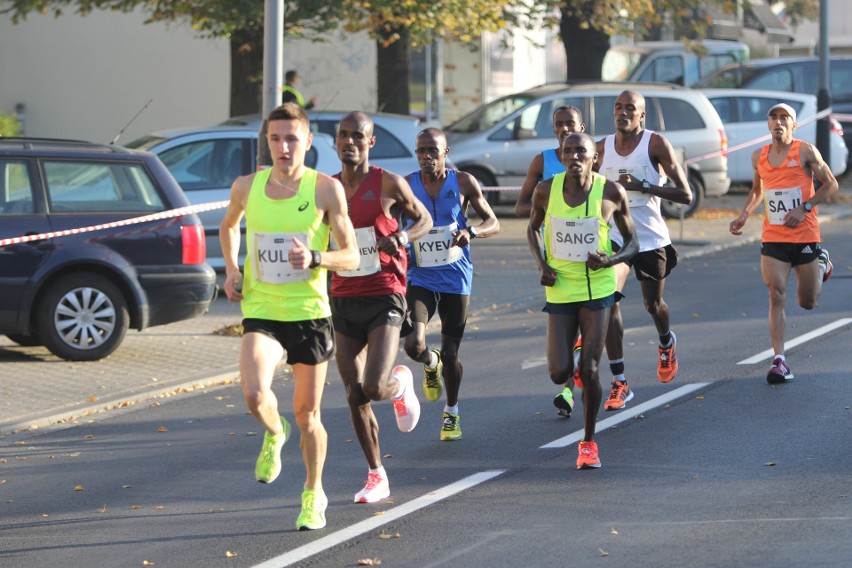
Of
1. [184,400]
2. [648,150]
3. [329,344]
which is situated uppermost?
[648,150]

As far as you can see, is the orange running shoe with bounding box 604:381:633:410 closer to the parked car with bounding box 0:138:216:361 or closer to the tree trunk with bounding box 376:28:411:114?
the parked car with bounding box 0:138:216:361

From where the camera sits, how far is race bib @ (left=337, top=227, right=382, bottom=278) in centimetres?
736

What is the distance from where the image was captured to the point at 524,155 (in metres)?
22.2

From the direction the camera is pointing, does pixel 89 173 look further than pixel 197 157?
No

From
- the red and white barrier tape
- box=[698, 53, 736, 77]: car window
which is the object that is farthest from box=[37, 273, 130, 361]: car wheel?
box=[698, 53, 736, 77]: car window

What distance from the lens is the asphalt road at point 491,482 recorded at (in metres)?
6.46

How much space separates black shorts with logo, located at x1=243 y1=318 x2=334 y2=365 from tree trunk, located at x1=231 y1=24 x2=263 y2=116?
1469 centimetres

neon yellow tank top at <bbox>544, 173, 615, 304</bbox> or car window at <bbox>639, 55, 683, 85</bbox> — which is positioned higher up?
car window at <bbox>639, 55, 683, 85</bbox>

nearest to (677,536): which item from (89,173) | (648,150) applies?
(648,150)

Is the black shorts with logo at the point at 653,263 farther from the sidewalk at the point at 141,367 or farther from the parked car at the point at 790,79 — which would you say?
the parked car at the point at 790,79

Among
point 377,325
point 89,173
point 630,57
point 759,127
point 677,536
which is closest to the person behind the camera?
point 677,536

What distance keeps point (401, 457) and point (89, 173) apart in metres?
4.70

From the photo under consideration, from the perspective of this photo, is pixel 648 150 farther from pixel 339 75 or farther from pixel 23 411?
pixel 339 75

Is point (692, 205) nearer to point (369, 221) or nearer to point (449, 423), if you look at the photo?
point (449, 423)
